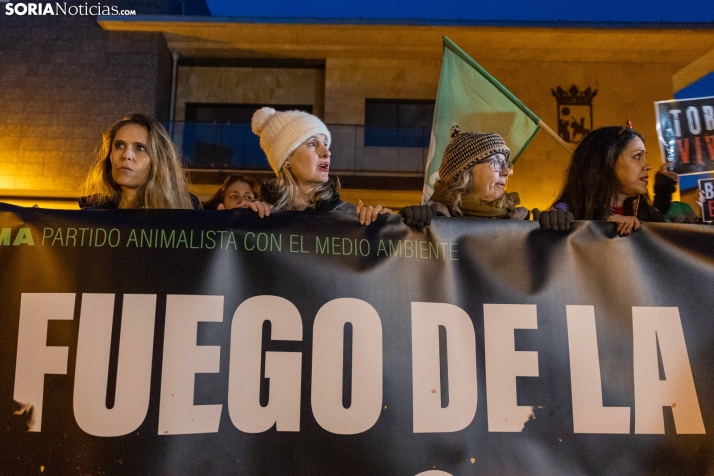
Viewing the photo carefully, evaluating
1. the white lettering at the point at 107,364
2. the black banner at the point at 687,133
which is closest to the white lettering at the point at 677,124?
the black banner at the point at 687,133

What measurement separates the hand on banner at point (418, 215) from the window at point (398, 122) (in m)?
10.7

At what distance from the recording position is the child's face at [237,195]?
170 inches

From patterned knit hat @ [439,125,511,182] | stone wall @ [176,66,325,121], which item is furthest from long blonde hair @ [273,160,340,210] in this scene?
stone wall @ [176,66,325,121]

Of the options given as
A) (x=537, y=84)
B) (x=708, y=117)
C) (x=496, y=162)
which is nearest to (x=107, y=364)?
(x=496, y=162)

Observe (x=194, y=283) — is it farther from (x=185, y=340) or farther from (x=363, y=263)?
(x=363, y=263)

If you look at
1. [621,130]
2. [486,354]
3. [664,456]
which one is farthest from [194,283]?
[621,130]

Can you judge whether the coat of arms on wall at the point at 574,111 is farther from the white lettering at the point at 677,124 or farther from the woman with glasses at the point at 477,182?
the woman with glasses at the point at 477,182

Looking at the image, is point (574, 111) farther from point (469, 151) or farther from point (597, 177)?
point (469, 151)

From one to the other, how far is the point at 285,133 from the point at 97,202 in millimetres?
975

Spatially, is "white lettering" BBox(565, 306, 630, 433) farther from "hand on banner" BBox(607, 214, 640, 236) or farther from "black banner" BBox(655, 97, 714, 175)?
"black banner" BBox(655, 97, 714, 175)

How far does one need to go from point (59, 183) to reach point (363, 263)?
11706mm

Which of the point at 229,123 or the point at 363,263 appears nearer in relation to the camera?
the point at 363,263

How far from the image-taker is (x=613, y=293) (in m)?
2.46

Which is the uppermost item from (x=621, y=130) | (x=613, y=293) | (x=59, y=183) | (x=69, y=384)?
(x=59, y=183)
